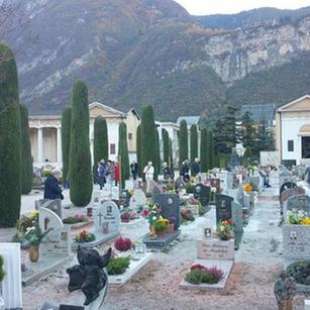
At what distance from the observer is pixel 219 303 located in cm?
877

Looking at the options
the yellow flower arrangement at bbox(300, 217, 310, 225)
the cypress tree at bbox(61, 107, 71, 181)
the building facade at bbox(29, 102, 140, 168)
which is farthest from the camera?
the building facade at bbox(29, 102, 140, 168)

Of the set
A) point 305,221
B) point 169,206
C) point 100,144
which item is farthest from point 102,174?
point 305,221

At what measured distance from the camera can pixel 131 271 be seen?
10547mm

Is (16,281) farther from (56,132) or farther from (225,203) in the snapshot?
(56,132)

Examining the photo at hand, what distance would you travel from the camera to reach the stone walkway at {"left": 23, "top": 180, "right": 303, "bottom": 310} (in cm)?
873

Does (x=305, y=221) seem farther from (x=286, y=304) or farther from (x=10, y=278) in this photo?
(x=10, y=278)

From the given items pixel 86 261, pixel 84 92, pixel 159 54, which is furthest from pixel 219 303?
pixel 159 54

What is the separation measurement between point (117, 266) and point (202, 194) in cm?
1243

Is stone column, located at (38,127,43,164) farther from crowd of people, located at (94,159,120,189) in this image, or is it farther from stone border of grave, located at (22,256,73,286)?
stone border of grave, located at (22,256,73,286)

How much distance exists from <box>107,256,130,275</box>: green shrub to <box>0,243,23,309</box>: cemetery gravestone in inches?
104

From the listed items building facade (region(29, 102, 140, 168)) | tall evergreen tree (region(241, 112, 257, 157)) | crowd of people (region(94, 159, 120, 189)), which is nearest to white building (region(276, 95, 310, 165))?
tall evergreen tree (region(241, 112, 257, 157))

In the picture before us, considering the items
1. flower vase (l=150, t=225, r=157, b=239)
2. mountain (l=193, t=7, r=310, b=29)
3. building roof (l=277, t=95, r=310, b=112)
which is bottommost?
flower vase (l=150, t=225, r=157, b=239)

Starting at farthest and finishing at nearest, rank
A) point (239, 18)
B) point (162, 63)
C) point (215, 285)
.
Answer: point (239, 18) → point (162, 63) → point (215, 285)

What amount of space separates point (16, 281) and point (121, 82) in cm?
10730
